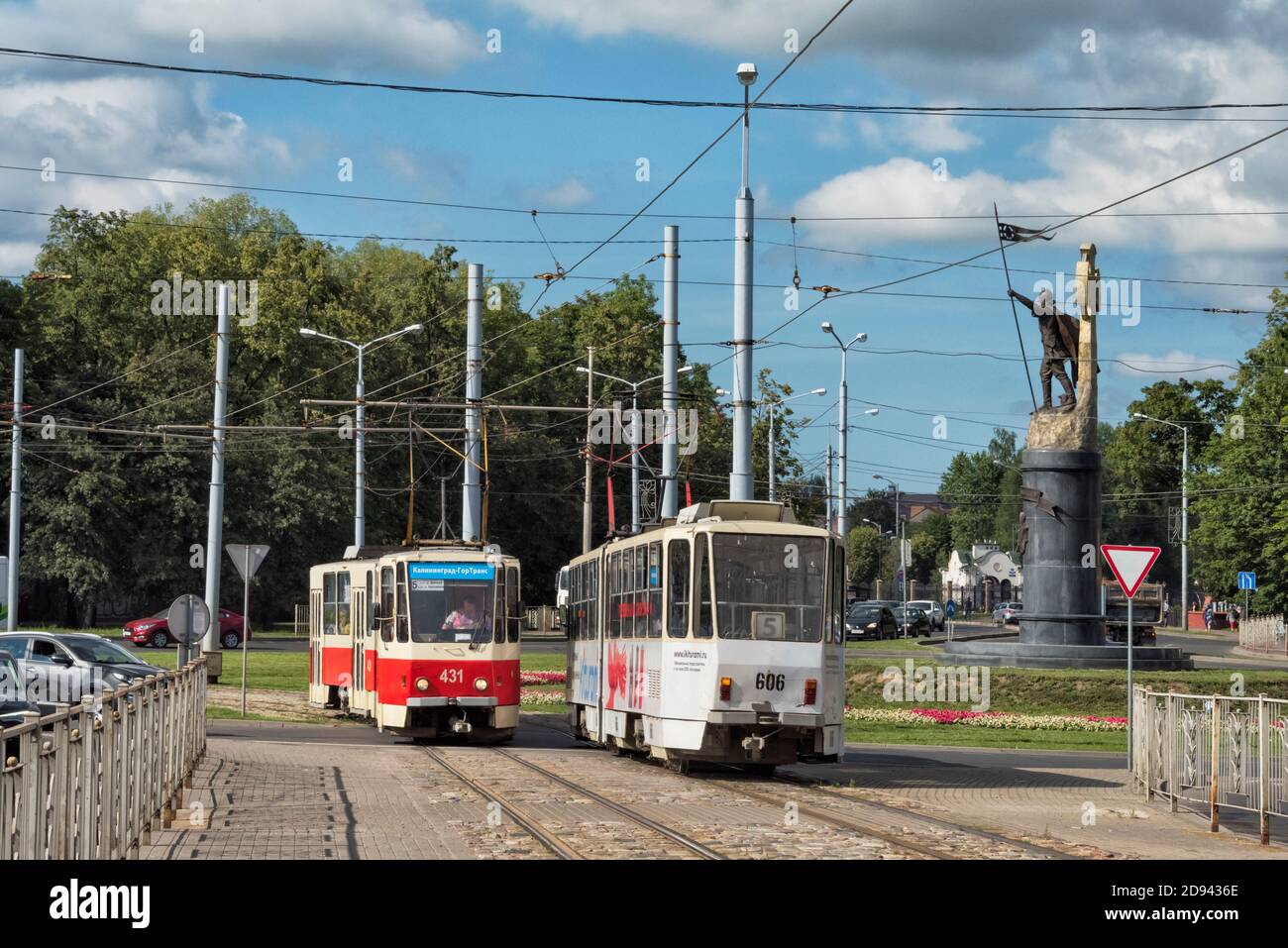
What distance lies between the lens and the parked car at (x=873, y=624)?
227 ft

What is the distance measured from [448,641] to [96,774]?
53.4 ft

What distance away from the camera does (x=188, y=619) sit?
23219 mm

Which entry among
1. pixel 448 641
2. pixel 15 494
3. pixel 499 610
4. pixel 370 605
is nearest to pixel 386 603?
pixel 448 641

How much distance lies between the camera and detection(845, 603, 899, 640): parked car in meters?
69.3

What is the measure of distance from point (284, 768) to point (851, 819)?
7989 millimetres

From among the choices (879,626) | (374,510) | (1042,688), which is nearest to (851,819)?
(1042,688)

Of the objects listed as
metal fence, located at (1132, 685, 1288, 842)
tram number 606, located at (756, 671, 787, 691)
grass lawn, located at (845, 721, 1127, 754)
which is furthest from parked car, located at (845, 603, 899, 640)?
metal fence, located at (1132, 685, 1288, 842)

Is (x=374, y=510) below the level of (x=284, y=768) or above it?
above

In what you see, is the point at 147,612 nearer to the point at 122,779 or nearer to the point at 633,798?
the point at 633,798

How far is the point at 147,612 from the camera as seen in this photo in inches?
2835

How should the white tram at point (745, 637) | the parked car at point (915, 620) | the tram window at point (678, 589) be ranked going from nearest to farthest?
the white tram at point (745, 637) < the tram window at point (678, 589) < the parked car at point (915, 620)

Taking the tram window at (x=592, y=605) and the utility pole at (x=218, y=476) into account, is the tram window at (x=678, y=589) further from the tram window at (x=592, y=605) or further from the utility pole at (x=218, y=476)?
the utility pole at (x=218, y=476)

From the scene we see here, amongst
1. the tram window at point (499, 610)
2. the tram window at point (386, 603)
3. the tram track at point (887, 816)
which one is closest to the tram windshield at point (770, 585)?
the tram track at point (887, 816)
